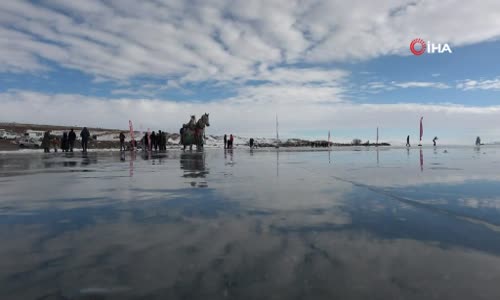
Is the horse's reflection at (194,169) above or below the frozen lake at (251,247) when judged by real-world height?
below

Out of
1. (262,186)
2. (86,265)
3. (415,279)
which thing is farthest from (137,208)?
(415,279)

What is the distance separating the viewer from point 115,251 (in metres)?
2.59

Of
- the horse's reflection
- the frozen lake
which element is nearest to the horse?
the horse's reflection

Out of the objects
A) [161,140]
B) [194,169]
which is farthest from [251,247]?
[161,140]

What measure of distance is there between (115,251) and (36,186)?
17.2 feet

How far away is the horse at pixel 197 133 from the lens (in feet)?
114

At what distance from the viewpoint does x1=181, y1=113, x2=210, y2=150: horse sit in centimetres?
3481

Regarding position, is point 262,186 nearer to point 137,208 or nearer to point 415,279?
point 137,208

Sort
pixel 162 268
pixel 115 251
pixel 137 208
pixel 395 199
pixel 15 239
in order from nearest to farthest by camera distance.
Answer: pixel 162 268, pixel 115 251, pixel 15 239, pixel 137 208, pixel 395 199

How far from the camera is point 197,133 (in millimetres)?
34594

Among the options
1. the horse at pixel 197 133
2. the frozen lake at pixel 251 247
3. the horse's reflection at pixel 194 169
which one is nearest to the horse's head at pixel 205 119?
the horse at pixel 197 133

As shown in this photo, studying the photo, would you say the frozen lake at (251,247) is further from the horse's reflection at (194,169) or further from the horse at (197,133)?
the horse at (197,133)

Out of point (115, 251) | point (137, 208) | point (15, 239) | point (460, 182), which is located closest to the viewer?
point (115, 251)

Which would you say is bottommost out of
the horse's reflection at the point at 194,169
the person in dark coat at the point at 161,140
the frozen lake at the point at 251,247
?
the horse's reflection at the point at 194,169
